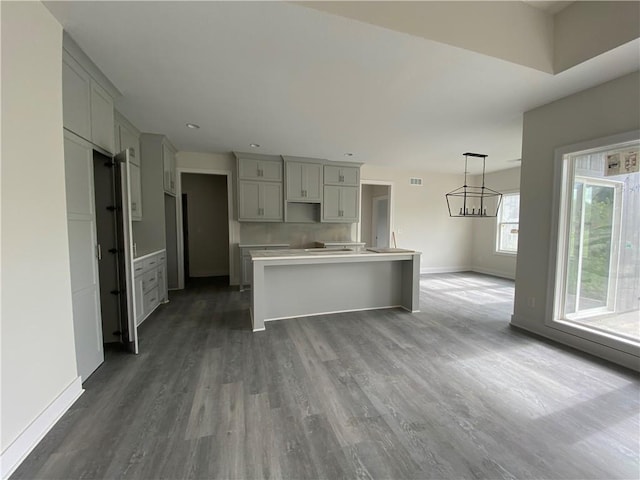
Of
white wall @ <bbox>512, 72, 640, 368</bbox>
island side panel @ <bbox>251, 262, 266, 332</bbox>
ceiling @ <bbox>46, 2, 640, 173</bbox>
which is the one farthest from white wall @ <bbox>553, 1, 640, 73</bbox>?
island side panel @ <bbox>251, 262, 266, 332</bbox>

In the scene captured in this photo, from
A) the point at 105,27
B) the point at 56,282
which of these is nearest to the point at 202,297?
the point at 56,282

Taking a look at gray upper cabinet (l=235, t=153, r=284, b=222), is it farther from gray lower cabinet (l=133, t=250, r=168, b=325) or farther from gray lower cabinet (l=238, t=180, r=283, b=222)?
gray lower cabinet (l=133, t=250, r=168, b=325)

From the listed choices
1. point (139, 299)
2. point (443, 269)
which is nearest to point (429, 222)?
point (443, 269)

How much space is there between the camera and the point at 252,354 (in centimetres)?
261

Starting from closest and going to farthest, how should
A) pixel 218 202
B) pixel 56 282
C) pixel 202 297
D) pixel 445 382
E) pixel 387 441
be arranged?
pixel 387 441 < pixel 56 282 < pixel 445 382 < pixel 202 297 < pixel 218 202

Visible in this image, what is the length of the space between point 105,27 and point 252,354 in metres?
2.80

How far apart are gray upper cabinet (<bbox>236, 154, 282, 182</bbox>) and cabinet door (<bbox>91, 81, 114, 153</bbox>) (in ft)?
8.60

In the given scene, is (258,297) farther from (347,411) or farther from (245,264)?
(245,264)

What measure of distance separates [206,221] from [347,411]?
5.69m

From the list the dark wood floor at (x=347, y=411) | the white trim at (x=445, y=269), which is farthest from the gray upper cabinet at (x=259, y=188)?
the white trim at (x=445, y=269)

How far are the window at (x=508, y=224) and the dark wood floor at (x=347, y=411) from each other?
4.02 meters

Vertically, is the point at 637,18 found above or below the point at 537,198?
above

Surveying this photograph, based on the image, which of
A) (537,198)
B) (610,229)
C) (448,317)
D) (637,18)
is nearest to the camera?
(637,18)

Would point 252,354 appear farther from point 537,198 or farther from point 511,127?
point 511,127
